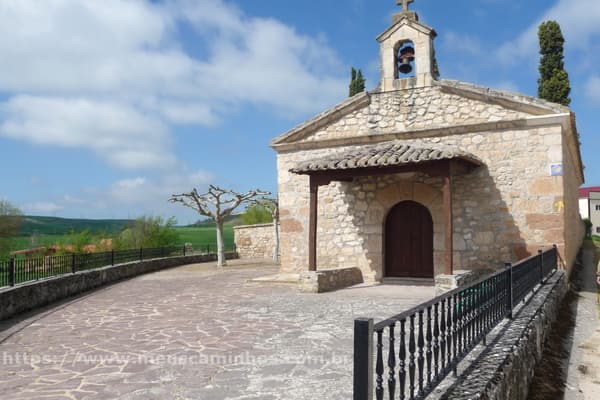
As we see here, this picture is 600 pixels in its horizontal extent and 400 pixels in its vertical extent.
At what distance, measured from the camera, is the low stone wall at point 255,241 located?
24.1 m

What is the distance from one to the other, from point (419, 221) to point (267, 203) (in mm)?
11798

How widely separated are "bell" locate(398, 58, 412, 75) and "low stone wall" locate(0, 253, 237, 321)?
29.7ft

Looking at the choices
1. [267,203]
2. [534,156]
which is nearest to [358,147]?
[534,156]

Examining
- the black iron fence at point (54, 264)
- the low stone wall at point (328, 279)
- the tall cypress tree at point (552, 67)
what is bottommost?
the low stone wall at point (328, 279)

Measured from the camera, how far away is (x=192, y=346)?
18.0ft

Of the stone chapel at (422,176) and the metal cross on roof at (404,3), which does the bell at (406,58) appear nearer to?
the stone chapel at (422,176)

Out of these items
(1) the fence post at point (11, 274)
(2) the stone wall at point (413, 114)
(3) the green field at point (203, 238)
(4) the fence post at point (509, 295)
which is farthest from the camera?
(3) the green field at point (203, 238)

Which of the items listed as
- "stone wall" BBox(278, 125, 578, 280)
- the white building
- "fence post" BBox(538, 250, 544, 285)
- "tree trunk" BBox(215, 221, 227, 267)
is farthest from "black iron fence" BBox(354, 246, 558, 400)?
the white building

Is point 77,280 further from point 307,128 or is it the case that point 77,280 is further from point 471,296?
point 471,296

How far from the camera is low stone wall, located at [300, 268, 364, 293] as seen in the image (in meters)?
9.75

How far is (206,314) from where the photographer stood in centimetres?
748

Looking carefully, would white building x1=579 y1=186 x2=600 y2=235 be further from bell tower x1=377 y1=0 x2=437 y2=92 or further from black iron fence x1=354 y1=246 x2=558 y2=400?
black iron fence x1=354 y1=246 x2=558 y2=400

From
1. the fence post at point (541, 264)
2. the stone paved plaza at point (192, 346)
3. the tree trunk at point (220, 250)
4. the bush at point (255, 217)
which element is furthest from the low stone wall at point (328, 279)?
the bush at point (255, 217)

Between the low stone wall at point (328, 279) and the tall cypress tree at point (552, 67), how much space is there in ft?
48.7
